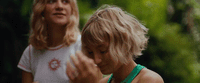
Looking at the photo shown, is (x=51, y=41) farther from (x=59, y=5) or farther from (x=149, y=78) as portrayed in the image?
(x=149, y=78)

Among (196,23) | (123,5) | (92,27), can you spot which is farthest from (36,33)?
(196,23)

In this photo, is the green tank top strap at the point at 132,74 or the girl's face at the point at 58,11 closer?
the green tank top strap at the point at 132,74

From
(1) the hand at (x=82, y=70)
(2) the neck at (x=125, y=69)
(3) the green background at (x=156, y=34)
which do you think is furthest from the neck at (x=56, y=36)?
(3) the green background at (x=156, y=34)

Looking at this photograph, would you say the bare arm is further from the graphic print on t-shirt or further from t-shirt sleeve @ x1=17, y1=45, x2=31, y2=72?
the graphic print on t-shirt

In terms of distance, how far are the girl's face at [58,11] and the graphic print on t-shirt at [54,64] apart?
362 mm

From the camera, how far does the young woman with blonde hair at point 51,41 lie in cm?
234

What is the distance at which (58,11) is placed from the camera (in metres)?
2.43

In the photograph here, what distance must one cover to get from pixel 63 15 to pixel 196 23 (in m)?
5.18

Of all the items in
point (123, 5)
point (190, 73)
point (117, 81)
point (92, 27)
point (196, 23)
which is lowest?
point (190, 73)

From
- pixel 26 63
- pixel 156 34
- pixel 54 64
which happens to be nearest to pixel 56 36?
pixel 54 64

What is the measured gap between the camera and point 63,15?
2453mm

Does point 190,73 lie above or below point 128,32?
below

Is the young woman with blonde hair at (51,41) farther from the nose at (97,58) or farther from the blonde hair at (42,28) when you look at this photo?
the nose at (97,58)

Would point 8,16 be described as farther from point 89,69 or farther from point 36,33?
point 89,69
